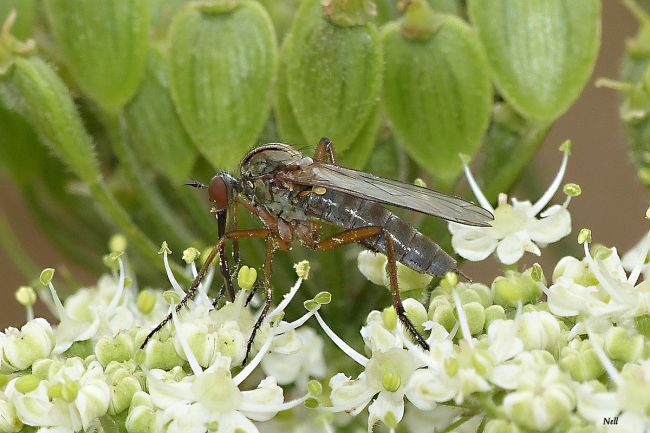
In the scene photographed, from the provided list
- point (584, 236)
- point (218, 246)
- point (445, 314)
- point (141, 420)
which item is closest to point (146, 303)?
point (218, 246)

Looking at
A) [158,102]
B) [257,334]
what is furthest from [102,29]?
[257,334]

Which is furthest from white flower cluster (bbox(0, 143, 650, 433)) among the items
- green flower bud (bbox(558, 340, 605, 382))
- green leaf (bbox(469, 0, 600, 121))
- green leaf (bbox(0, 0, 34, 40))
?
green leaf (bbox(0, 0, 34, 40))

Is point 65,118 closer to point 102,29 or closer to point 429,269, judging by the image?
point 102,29

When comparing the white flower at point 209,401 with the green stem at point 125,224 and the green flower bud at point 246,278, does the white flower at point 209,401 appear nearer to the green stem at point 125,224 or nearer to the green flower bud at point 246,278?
the green flower bud at point 246,278

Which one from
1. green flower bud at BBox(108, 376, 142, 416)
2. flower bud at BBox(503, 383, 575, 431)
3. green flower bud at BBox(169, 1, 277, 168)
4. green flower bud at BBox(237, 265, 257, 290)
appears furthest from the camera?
green flower bud at BBox(169, 1, 277, 168)

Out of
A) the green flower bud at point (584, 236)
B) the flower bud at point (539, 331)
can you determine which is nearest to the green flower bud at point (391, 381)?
the flower bud at point (539, 331)

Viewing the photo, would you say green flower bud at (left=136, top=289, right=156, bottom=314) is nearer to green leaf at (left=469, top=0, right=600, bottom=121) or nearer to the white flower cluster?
the white flower cluster
